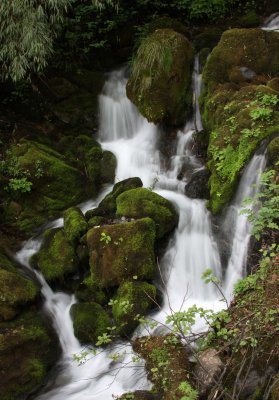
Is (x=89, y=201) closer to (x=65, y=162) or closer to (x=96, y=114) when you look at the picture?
(x=65, y=162)

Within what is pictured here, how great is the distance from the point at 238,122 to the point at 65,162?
13.9 feet

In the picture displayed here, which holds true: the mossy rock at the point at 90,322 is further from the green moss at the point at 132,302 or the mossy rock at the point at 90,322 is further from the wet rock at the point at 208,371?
the wet rock at the point at 208,371

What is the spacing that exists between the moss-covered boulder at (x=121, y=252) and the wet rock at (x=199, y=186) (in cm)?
118

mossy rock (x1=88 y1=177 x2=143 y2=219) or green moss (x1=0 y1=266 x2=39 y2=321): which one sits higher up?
mossy rock (x1=88 y1=177 x2=143 y2=219)

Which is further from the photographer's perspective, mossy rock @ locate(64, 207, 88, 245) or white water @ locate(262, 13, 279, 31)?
white water @ locate(262, 13, 279, 31)

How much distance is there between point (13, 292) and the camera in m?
6.30

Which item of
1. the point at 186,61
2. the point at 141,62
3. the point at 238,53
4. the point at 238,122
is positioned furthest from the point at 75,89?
the point at 238,122

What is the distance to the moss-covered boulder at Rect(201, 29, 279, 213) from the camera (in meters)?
6.41

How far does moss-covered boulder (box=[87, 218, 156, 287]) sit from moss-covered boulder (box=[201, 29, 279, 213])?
1255 mm

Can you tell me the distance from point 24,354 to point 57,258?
67.4 inches

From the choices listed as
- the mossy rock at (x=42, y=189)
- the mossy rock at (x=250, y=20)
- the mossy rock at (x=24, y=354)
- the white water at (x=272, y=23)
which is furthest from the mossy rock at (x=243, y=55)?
the mossy rock at (x=24, y=354)

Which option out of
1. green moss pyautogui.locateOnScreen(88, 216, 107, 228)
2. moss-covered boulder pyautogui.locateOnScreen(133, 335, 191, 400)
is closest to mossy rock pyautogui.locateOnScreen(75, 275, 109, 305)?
green moss pyautogui.locateOnScreen(88, 216, 107, 228)

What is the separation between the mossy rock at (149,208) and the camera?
6898 mm

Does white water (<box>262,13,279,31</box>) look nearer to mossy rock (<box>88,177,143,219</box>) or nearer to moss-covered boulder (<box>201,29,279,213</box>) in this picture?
moss-covered boulder (<box>201,29,279,213</box>)
